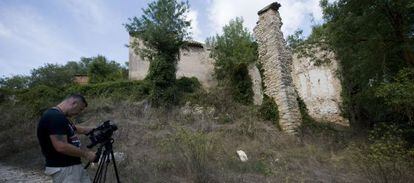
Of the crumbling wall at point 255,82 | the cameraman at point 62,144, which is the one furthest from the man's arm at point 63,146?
the crumbling wall at point 255,82

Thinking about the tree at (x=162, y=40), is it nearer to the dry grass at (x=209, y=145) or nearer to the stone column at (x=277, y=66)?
the dry grass at (x=209, y=145)

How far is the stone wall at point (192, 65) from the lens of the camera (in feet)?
75.0

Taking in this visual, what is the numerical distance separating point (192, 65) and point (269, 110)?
42.8ft

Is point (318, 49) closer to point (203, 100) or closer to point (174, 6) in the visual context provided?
point (203, 100)

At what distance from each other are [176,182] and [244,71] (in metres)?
9.44

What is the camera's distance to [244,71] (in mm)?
14133

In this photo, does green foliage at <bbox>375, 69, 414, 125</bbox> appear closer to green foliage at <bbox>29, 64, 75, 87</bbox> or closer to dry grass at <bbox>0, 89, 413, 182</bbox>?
dry grass at <bbox>0, 89, 413, 182</bbox>

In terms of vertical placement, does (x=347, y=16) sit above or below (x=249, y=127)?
above

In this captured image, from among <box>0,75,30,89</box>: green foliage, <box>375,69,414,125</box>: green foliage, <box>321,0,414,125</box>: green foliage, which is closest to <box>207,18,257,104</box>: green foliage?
<box>321,0,414,125</box>: green foliage

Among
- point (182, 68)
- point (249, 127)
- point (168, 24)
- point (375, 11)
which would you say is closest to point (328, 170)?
point (249, 127)

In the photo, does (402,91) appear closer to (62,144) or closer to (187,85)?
(62,144)

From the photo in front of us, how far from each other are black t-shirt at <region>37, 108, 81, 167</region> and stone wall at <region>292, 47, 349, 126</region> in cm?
1376

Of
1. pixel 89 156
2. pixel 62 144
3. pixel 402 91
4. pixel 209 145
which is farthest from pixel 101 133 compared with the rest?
Result: pixel 402 91

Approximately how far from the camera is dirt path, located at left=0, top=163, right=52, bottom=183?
6291mm
